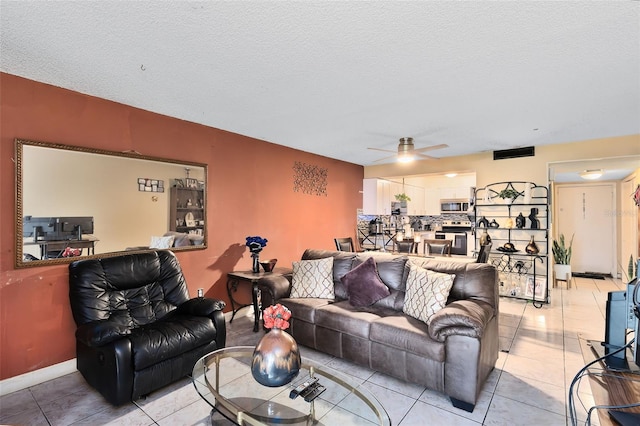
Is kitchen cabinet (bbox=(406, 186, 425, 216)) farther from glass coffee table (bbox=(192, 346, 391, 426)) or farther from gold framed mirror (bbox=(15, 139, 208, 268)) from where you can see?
glass coffee table (bbox=(192, 346, 391, 426))

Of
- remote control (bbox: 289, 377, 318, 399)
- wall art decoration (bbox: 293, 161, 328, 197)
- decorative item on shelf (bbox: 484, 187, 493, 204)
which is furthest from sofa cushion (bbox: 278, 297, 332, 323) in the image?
decorative item on shelf (bbox: 484, 187, 493, 204)

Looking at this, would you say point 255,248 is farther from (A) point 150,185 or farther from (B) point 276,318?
(B) point 276,318

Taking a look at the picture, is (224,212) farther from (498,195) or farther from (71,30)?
(498,195)

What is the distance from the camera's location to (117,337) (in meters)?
2.26

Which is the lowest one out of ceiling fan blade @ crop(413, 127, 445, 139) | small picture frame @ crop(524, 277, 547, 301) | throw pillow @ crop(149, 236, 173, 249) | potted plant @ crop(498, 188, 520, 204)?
small picture frame @ crop(524, 277, 547, 301)

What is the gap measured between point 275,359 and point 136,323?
1663 mm

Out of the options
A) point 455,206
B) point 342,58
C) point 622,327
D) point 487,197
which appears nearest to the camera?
point 622,327

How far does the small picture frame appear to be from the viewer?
471cm

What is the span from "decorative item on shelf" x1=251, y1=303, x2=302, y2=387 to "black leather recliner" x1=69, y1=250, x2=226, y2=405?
971mm

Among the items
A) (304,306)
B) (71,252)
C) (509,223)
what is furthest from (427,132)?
(71,252)

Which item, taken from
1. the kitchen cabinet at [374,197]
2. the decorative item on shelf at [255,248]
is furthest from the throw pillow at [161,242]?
the kitchen cabinet at [374,197]

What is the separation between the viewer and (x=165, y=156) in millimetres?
3496

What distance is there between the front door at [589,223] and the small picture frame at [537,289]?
289cm

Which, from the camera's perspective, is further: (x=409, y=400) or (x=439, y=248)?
(x=439, y=248)
